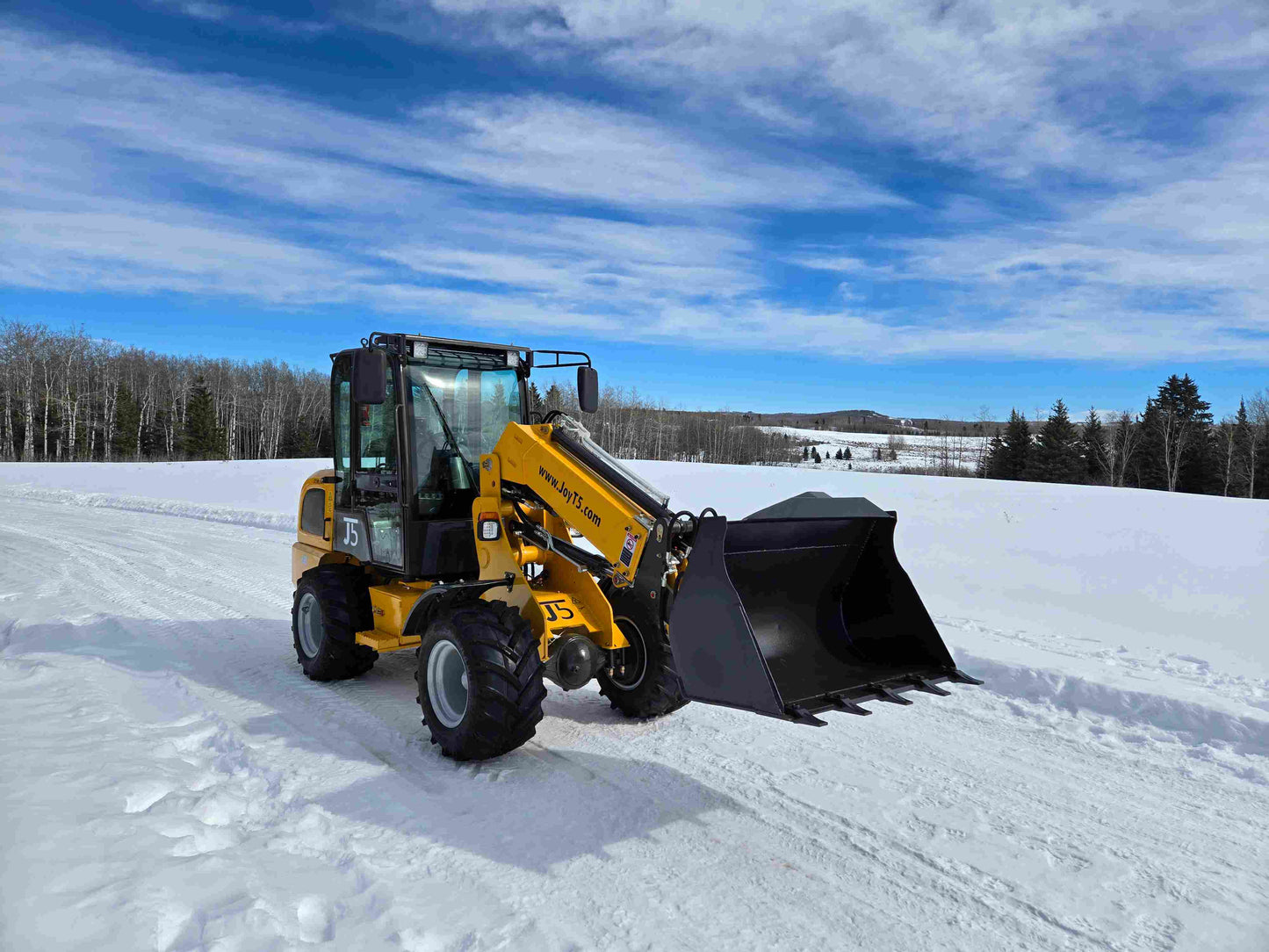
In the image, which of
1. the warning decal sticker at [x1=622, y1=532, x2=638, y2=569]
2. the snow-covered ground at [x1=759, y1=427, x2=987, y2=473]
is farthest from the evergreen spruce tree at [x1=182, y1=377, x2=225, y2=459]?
the warning decal sticker at [x1=622, y1=532, x2=638, y2=569]

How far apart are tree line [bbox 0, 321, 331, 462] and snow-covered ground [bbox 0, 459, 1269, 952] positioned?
53.3 metres

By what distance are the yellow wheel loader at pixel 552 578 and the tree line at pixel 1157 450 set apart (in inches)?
2052

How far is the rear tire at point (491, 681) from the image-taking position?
4.50 meters

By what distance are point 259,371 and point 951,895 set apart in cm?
8510

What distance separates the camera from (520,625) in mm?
4641

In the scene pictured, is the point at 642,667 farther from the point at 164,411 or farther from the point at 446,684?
the point at 164,411

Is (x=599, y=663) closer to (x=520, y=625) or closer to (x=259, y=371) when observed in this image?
(x=520, y=625)

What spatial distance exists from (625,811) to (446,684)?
151cm

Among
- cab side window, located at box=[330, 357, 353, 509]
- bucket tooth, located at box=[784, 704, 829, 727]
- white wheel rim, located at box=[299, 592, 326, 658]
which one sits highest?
cab side window, located at box=[330, 357, 353, 509]

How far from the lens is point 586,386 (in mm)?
5855

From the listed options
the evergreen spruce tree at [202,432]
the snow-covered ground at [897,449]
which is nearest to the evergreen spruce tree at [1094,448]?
the snow-covered ground at [897,449]

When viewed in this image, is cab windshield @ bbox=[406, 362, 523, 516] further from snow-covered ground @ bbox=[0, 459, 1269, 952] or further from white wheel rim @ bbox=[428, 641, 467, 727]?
snow-covered ground @ bbox=[0, 459, 1269, 952]

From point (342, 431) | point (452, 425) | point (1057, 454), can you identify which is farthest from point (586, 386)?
point (1057, 454)

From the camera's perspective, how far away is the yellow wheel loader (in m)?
4.01
